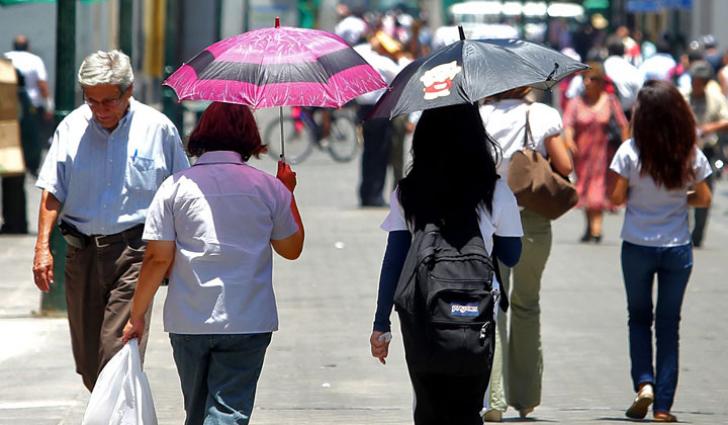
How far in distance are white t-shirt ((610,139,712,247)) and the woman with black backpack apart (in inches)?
89.8

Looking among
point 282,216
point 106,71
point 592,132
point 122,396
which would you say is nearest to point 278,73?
point 282,216

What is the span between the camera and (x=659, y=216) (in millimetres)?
7934

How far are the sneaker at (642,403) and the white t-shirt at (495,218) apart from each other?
2.44 meters

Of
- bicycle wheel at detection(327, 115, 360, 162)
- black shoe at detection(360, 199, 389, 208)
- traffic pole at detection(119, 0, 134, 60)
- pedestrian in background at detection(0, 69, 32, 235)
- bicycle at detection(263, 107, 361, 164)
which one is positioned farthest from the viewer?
bicycle wheel at detection(327, 115, 360, 162)

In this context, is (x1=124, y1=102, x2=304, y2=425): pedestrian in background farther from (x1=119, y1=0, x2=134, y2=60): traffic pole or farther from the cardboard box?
the cardboard box

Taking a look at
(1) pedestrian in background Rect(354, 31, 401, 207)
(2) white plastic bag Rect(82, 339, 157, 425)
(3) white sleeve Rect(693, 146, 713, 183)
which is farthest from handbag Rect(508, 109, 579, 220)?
(1) pedestrian in background Rect(354, 31, 401, 207)

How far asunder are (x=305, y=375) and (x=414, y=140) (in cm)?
361

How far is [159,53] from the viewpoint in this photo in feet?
85.9

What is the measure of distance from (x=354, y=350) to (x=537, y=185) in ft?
8.55

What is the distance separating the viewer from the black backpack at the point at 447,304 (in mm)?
5395

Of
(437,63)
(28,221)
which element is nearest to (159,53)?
(28,221)

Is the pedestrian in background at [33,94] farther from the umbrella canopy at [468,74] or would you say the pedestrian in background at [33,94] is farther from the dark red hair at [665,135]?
the umbrella canopy at [468,74]

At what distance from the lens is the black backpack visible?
539 centimetres

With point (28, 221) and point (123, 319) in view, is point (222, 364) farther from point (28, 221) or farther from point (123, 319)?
point (28, 221)
